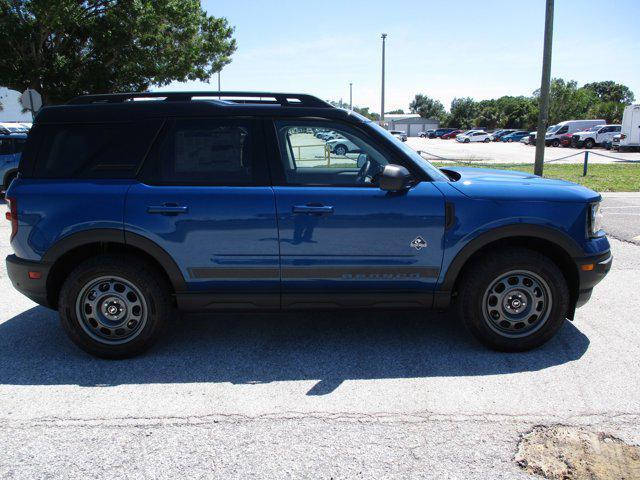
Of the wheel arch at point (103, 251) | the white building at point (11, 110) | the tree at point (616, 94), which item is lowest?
the wheel arch at point (103, 251)

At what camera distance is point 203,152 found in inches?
152

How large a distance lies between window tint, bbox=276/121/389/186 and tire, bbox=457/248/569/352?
1038mm

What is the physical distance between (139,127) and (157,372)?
1.75 meters

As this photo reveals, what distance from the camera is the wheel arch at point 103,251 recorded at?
3.76m

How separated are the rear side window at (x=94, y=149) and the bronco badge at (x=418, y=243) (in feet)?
6.62

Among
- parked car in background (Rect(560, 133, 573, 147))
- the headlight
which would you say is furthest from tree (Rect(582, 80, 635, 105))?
the headlight

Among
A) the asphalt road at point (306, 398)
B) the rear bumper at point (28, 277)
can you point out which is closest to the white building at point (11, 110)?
the rear bumper at point (28, 277)

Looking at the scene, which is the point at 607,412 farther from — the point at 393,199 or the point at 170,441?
the point at 170,441

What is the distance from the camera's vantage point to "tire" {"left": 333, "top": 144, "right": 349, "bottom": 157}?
4.10 m

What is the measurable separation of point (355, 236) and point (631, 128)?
36.2 metres

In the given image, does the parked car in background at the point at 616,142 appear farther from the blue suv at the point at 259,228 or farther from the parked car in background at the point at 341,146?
the parked car in background at the point at 341,146

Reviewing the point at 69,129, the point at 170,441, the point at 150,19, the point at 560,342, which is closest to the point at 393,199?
the point at 560,342

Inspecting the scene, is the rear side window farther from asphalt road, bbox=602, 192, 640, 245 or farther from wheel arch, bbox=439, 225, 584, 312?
asphalt road, bbox=602, 192, 640, 245

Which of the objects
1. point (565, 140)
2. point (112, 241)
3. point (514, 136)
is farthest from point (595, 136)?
point (112, 241)
